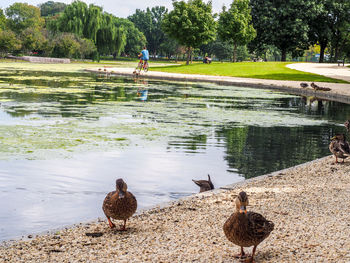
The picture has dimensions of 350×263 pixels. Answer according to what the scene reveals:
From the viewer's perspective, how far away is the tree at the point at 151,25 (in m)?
143

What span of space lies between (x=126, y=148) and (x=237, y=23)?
186 ft

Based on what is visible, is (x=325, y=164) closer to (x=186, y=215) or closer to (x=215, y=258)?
(x=186, y=215)

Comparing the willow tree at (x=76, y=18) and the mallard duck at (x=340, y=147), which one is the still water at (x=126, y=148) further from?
the willow tree at (x=76, y=18)

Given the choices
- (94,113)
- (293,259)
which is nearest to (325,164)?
(293,259)

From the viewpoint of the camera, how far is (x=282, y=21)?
68875 millimetres

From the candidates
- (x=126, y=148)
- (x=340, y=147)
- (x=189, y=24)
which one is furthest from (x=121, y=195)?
(x=189, y=24)

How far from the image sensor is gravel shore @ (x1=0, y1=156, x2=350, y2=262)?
500 cm

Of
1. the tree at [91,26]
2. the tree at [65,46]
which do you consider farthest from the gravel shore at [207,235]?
the tree at [91,26]

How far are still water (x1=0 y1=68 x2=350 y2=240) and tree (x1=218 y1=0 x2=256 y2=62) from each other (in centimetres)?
4657

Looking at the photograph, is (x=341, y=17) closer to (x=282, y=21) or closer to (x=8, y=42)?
(x=282, y=21)

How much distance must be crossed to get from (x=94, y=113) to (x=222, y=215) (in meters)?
10.4

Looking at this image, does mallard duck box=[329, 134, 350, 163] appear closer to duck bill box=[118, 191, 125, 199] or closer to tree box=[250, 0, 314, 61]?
duck bill box=[118, 191, 125, 199]

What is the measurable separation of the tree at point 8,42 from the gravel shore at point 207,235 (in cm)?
7560

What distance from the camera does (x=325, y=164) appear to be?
10.1 m
